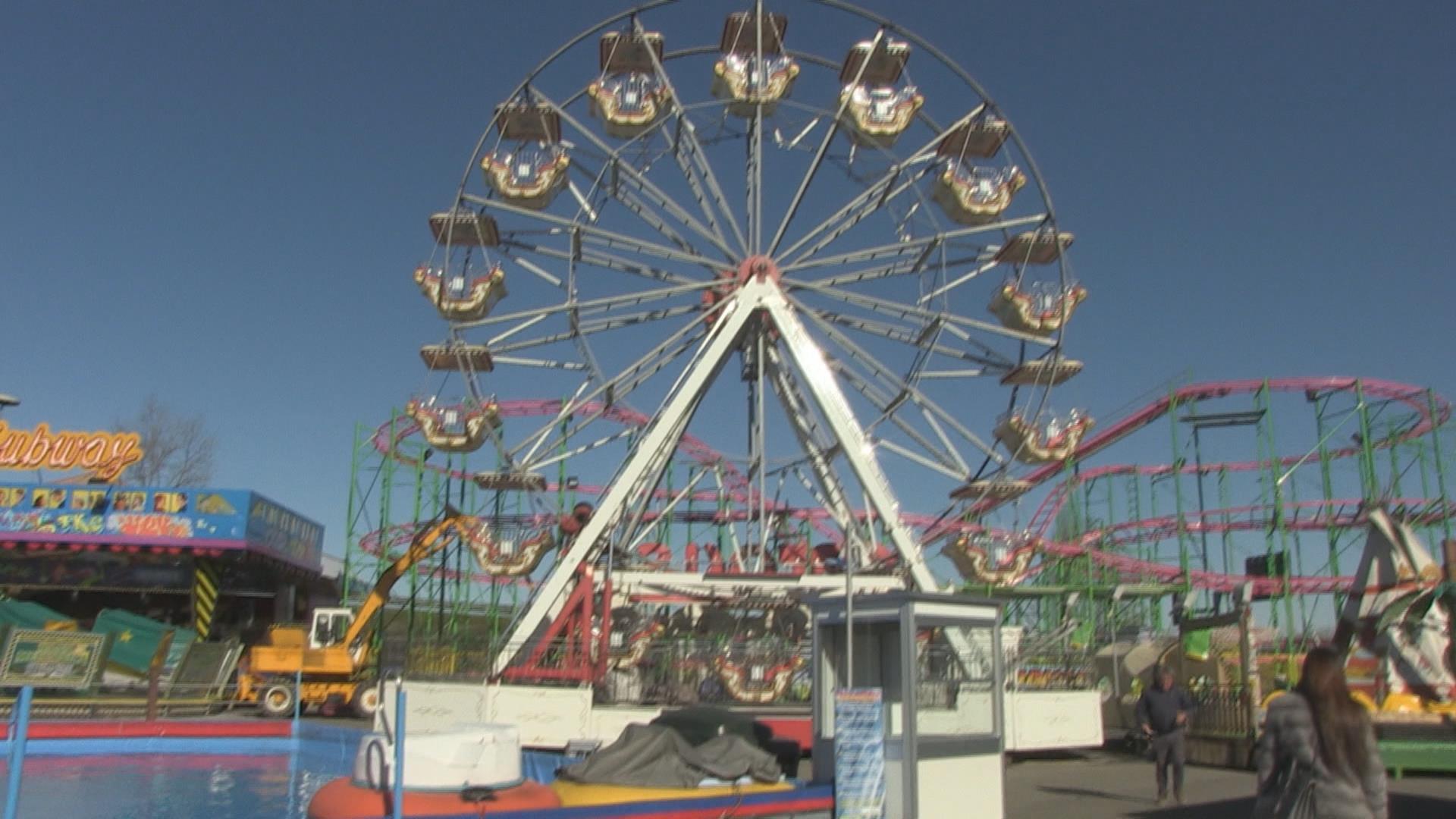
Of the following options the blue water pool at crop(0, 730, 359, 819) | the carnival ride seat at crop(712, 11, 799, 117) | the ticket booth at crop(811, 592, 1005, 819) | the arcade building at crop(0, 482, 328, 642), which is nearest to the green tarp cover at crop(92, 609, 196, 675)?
the arcade building at crop(0, 482, 328, 642)

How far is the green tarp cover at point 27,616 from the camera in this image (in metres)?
29.3

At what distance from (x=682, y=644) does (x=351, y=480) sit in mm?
21420

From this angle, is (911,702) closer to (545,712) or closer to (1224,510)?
(545,712)

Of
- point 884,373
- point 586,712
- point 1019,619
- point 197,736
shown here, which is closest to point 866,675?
point 586,712

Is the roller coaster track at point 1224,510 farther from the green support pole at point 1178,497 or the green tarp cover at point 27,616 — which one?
the green tarp cover at point 27,616

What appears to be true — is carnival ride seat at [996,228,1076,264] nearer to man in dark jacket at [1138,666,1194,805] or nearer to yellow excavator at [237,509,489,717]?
man in dark jacket at [1138,666,1194,805]

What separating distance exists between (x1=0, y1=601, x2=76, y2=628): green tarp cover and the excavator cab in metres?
6.96

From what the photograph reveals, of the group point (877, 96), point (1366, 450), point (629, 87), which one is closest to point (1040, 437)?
point (877, 96)

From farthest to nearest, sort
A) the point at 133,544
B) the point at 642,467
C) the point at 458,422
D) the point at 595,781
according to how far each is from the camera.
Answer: the point at 133,544
the point at 458,422
the point at 642,467
the point at 595,781

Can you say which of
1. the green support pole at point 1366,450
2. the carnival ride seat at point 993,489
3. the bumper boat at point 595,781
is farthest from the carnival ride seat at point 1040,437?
the green support pole at point 1366,450

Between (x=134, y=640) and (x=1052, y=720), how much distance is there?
69.9 feet

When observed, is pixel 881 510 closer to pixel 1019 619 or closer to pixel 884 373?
pixel 884 373

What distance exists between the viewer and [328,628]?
2752 cm

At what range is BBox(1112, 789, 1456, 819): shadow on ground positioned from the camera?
11.1 m
